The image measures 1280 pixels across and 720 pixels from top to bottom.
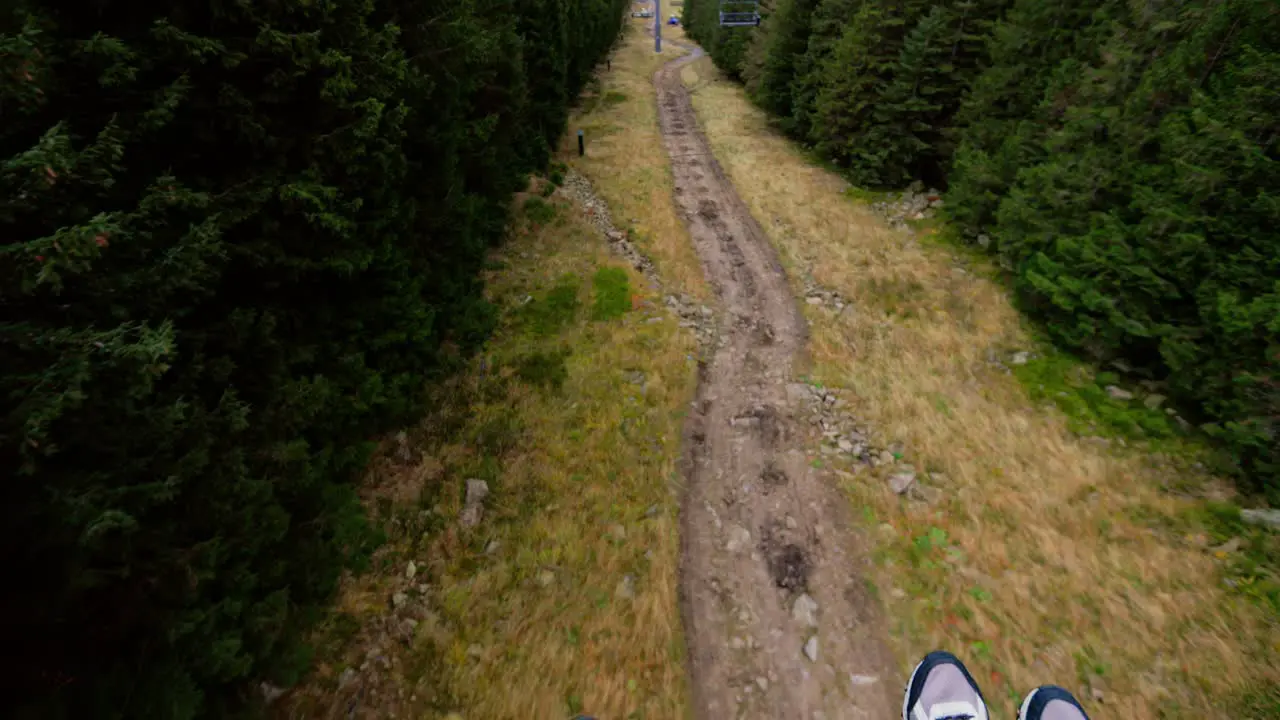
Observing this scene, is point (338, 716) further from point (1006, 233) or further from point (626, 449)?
point (1006, 233)

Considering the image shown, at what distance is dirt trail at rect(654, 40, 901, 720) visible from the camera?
643 centimetres

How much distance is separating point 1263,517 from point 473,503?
12.3 m

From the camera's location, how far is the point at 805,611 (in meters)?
7.21

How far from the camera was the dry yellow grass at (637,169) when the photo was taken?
16906 millimetres

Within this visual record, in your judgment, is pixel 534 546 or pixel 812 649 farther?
pixel 534 546

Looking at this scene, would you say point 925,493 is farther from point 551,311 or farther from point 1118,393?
point 551,311

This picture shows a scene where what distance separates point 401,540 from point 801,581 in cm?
616

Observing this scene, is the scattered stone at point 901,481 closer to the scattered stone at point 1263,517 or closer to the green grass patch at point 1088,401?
the green grass patch at point 1088,401

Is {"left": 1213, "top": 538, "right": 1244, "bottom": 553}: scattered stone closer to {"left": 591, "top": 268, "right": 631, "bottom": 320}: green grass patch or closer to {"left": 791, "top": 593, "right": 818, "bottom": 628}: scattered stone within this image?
{"left": 791, "top": 593, "right": 818, "bottom": 628}: scattered stone

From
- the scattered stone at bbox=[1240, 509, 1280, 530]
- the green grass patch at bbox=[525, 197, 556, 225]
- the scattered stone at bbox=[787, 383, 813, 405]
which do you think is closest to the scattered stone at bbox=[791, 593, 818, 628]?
the scattered stone at bbox=[787, 383, 813, 405]

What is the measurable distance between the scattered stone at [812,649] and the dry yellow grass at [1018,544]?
1.12 metres

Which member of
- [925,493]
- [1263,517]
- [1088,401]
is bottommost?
[925,493]

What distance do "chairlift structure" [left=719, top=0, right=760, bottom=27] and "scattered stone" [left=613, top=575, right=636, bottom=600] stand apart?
40601mm

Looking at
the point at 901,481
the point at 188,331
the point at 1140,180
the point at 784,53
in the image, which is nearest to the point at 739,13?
the point at 784,53
